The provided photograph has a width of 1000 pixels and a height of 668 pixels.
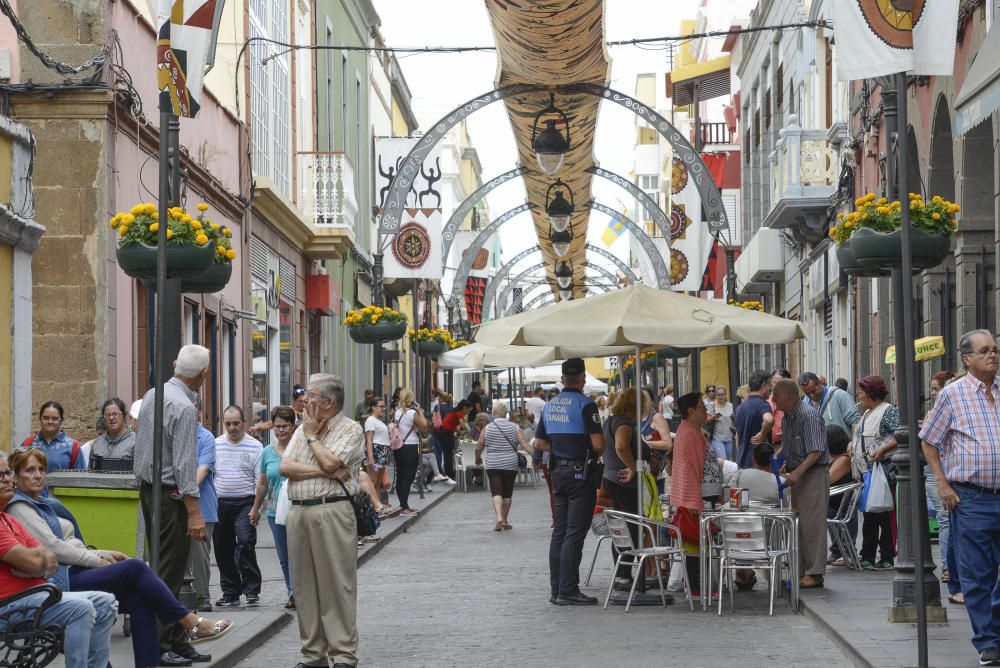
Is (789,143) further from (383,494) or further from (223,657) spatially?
(223,657)

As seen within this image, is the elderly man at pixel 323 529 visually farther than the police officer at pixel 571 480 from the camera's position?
No

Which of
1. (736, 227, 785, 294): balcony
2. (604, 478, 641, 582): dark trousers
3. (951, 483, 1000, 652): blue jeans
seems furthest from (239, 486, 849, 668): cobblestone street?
(736, 227, 785, 294): balcony

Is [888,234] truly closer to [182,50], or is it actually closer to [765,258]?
[182,50]

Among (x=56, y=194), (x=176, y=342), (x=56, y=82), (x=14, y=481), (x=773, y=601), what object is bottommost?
(x=773, y=601)

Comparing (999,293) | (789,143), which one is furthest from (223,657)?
(789,143)

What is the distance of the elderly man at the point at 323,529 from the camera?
9414mm

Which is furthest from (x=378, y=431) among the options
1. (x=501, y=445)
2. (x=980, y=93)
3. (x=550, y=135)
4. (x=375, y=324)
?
(x=980, y=93)

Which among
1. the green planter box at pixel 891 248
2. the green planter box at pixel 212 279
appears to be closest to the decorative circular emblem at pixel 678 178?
the green planter box at pixel 212 279

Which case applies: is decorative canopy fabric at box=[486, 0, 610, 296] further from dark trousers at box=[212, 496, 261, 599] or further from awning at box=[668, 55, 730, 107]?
awning at box=[668, 55, 730, 107]

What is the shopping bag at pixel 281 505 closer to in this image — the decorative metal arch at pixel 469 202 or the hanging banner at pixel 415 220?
the hanging banner at pixel 415 220

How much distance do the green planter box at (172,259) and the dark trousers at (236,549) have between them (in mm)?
2329

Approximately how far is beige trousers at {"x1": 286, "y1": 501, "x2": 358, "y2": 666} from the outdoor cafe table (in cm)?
382

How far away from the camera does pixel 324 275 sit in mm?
33250

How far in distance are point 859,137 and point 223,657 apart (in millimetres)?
18487
